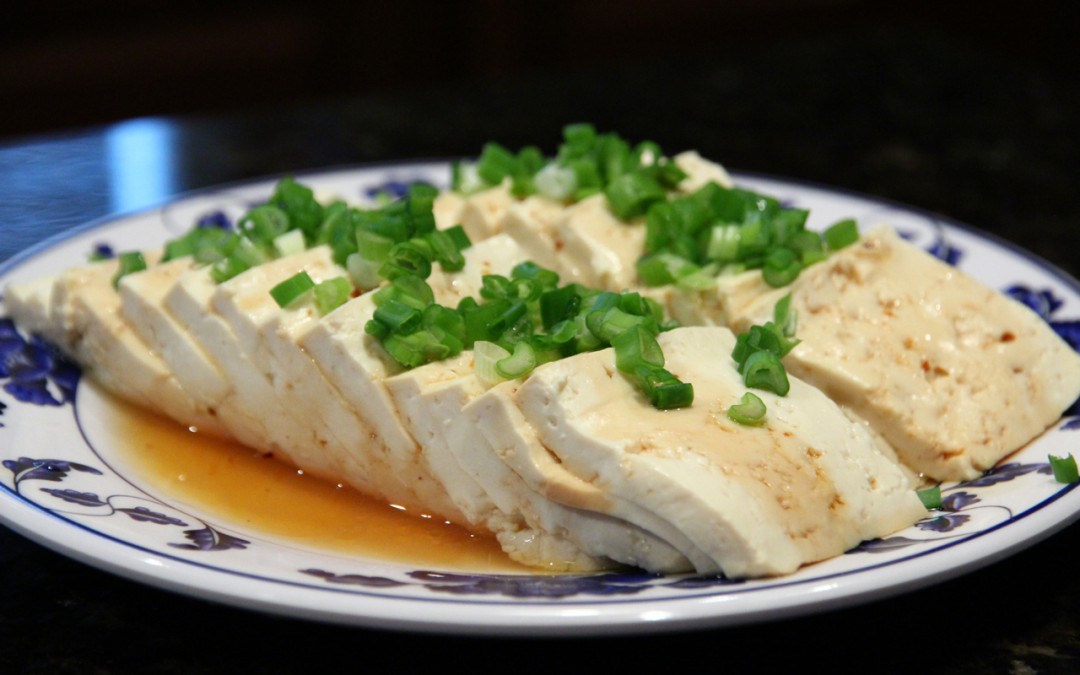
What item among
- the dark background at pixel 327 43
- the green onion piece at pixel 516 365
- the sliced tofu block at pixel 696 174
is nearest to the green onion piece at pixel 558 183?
the sliced tofu block at pixel 696 174

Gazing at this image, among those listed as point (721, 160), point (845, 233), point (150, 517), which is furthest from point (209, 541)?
point (721, 160)

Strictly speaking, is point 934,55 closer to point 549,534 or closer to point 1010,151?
point 1010,151

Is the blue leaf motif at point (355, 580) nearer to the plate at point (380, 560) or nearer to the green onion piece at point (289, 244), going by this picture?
the plate at point (380, 560)

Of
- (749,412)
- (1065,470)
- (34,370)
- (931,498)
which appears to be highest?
(749,412)

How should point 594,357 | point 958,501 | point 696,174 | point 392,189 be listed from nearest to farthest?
point 594,357
point 958,501
point 696,174
point 392,189

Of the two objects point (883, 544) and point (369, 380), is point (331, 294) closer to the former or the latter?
point (369, 380)

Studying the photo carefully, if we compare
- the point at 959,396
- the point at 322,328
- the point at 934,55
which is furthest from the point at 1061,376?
the point at 934,55

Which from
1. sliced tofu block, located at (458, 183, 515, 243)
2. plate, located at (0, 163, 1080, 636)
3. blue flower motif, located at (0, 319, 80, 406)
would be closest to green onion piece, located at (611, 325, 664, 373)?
plate, located at (0, 163, 1080, 636)
